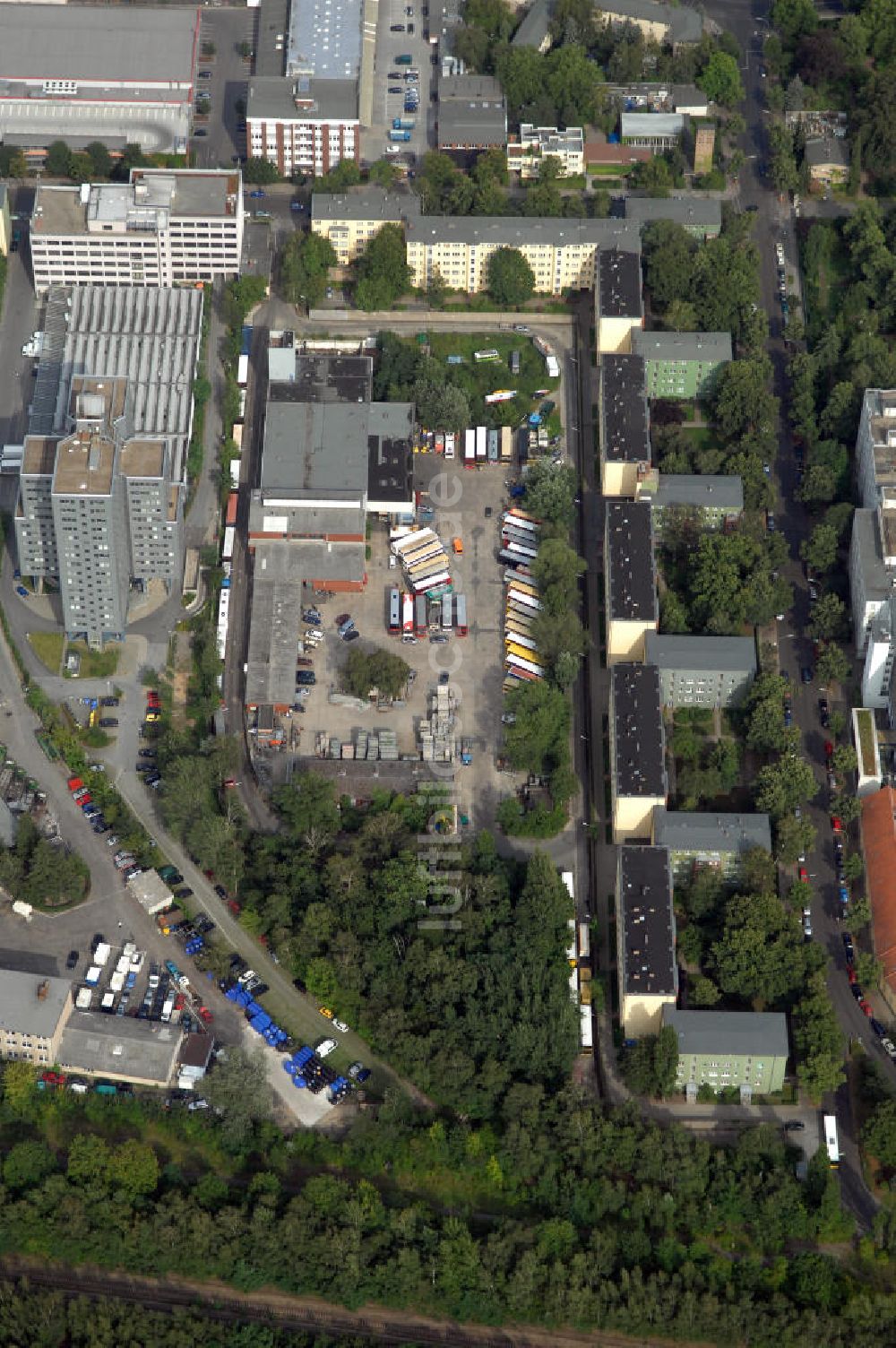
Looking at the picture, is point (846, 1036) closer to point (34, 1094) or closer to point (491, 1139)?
point (491, 1139)

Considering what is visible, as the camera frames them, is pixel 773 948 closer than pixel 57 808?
Yes

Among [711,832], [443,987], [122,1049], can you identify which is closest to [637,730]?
[711,832]

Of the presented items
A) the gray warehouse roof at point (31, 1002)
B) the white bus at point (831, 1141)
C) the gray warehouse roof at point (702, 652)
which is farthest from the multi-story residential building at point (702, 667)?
the gray warehouse roof at point (31, 1002)

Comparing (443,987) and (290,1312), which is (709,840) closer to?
(443,987)

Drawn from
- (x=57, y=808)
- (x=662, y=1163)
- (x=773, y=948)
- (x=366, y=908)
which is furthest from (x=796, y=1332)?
(x=57, y=808)

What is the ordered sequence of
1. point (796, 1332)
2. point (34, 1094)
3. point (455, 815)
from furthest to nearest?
point (455, 815) < point (34, 1094) < point (796, 1332)
